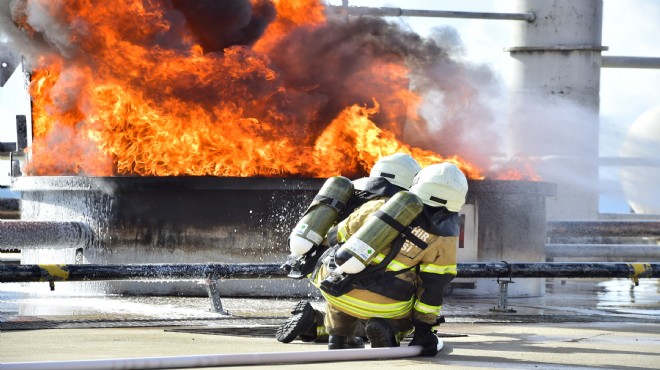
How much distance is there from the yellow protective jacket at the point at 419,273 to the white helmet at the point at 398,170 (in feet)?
1.63

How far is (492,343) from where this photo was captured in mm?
9039

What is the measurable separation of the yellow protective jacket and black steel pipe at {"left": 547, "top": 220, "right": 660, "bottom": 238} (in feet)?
34.5

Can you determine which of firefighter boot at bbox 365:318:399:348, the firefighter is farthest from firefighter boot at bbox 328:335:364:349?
firefighter boot at bbox 365:318:399:348

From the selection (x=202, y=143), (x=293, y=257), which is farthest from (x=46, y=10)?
(x=293, y=257)

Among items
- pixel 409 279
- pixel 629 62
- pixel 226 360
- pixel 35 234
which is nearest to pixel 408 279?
pixel 409 279

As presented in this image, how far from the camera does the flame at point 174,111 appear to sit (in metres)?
14.5

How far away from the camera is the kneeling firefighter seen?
8.41 meters

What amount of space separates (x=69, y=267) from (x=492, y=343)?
395cm

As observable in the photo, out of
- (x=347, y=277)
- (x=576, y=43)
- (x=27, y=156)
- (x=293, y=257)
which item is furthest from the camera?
(x=576, y=43)

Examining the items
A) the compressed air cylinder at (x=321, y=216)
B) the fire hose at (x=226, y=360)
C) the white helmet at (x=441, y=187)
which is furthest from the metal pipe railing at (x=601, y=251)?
the fire hose at (x=226, y=360)

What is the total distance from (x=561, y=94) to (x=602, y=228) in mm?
6469

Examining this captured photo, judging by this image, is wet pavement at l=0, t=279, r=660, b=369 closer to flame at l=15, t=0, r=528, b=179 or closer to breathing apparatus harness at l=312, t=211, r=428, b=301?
breathing apparatus harness at l=312, t=211, r=428, b=301

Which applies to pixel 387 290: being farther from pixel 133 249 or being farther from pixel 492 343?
pixel 133 249

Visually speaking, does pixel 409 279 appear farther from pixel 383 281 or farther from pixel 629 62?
pixel 629 62
